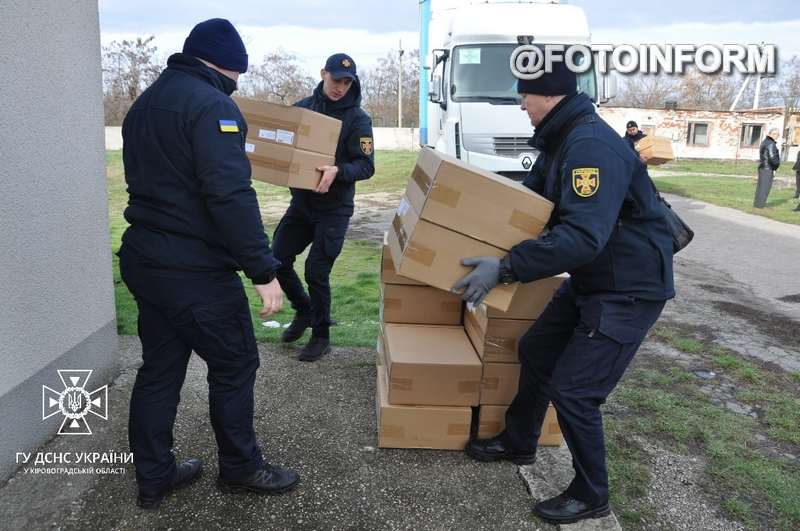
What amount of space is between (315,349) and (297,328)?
39cm

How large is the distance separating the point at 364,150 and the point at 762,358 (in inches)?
140

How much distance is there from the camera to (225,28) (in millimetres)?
2387

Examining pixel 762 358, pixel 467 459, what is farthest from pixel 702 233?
pixel 467 459

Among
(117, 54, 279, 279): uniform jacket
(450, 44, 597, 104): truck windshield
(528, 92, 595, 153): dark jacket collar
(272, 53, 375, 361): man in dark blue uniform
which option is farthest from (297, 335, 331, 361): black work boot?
(450, 44, 597, 104): truck windshield

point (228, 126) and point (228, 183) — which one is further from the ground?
point (228, 126)

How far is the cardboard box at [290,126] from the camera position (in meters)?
3.88

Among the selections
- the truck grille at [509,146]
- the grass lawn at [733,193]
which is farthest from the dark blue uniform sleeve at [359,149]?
the grass lawn at [733,193]

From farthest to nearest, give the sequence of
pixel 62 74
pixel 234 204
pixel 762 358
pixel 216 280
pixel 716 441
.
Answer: pixel 762 358
pixel 716 441
pixel 62 74
pixel 216 280
pixel 234 204

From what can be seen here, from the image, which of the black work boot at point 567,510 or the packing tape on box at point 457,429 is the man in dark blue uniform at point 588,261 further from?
the packing tape on box at point 457,429

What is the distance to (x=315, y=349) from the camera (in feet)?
14.0

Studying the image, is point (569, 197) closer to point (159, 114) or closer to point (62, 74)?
point (159, 114)

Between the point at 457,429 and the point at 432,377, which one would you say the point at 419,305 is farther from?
the point at 457,429

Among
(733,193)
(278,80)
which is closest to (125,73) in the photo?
(278,80)

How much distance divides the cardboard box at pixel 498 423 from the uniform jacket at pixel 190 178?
4.65 ft
